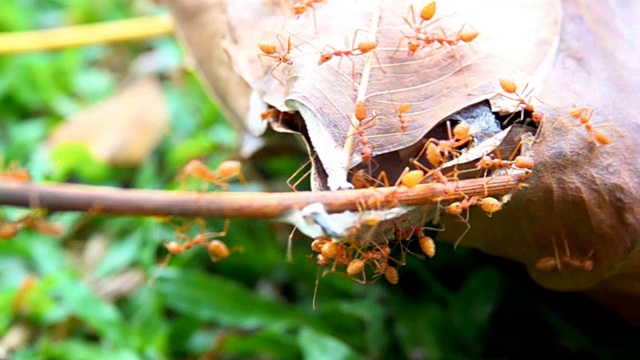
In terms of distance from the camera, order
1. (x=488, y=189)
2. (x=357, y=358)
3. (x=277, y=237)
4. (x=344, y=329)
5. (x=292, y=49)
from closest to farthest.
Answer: (x=488, y=189) < (x=292, y=49) < (x=357, y=358) < (x=344, y=329) < (x=277, y=237)

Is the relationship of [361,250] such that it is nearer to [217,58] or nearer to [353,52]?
[353,52]

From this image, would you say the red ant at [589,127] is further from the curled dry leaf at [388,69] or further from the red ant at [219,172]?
the red ant at [219,172]

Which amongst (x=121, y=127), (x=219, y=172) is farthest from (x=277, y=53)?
(x=121, y=127)

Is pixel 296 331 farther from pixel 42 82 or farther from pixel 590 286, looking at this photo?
pixel 42 82

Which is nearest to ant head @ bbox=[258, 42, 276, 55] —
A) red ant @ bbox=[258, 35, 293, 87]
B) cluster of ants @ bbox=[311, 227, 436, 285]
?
red ant @ bbox=[258, 35, 293, 87]

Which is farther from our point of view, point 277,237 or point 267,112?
point 277,237

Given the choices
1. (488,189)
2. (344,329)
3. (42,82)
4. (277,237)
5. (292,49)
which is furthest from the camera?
(42,82)

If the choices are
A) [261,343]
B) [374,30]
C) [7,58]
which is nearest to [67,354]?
[261,343]
